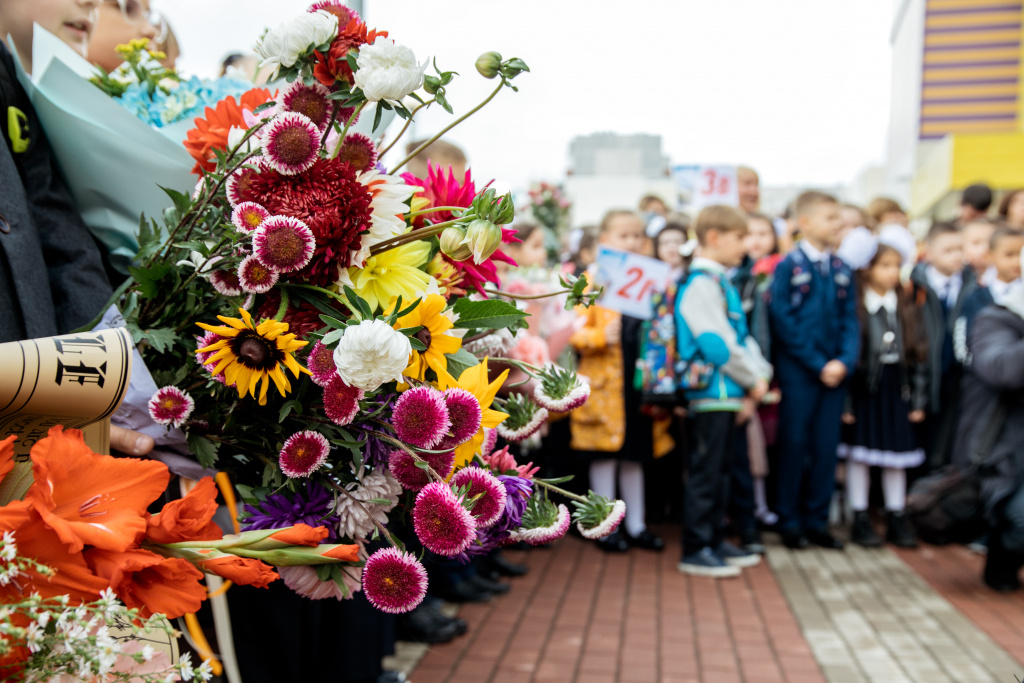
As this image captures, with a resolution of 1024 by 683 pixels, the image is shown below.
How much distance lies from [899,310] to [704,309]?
1.91m

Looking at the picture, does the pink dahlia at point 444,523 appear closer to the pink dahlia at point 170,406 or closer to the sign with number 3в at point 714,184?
the pink dahlia at point 170,406

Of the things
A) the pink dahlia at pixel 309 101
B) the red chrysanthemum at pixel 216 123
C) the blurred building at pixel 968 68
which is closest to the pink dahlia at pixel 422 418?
the pink dahlia at pixel 309 101

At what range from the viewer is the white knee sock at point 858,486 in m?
5.94

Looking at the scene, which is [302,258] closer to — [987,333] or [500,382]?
[500,382]

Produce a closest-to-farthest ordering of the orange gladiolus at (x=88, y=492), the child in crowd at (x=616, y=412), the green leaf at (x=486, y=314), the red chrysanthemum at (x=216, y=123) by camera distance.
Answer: the orange gladiolus at (x=88, y=492)
the green leaf at (x=486, y=314)
the red chrysanthemum at (x=216, y=123)
the child in crowd at (x=616, y=412)

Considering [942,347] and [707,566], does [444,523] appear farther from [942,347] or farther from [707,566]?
[942,347]

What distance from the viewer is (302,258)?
108cm

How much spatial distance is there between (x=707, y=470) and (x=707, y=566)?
59 centimetres

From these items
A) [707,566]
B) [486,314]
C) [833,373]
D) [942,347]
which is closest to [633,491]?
[707,566]

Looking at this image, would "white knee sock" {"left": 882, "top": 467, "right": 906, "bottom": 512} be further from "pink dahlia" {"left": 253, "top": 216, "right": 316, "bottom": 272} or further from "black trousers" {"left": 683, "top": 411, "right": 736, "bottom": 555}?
"pink dahlia" {"left": 253, "top": 216, "right": 316, "bottom": 272}

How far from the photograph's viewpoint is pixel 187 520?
3.09ft

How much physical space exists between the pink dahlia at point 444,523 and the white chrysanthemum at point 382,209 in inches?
13.8

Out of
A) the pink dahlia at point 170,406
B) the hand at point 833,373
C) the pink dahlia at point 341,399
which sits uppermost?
the pink dahlia at point 341,399

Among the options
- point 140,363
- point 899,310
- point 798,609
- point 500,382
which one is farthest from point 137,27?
point 899,310
